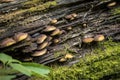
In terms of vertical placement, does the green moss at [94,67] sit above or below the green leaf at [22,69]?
below

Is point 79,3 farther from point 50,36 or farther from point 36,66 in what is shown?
point 36,66

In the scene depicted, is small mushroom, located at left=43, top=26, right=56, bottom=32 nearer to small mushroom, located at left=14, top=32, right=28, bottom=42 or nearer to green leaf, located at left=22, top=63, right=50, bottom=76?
small mushroom, located at left=14, top=32, right=28, bottom=42

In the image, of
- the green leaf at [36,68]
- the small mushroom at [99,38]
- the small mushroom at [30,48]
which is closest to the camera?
the green leaf at [36,68]

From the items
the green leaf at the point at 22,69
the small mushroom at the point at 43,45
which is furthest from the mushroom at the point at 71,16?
the green leaf at the point at 22,69

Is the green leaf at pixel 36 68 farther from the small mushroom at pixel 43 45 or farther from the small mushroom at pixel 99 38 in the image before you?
the small mushroom at pixel 99 38

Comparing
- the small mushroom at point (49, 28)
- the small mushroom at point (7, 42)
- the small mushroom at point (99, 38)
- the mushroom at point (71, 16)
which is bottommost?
the small mushroom at point (99, 38)

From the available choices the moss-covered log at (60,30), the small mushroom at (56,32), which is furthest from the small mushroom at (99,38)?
the small mushroom at (56,32)

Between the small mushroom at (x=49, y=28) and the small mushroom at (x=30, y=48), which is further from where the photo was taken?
the small mushroom at (x=49, y=28)

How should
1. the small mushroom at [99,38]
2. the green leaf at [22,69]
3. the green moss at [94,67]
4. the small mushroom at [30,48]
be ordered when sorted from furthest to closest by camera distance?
the small mushroom at [99,38], the green moss at [94,67], the small mushroom at [30,48], the green leaf at [22,69]

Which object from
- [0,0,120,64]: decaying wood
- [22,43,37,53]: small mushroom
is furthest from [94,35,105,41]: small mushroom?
[22,43,37,53]: small mushroom
